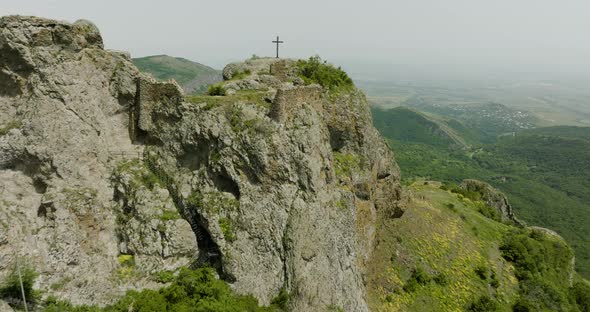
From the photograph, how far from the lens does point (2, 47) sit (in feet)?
64.2

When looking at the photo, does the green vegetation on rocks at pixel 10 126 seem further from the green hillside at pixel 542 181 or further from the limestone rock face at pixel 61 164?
the green hillside at pixel 542 181

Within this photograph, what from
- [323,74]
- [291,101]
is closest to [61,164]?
[291,101]

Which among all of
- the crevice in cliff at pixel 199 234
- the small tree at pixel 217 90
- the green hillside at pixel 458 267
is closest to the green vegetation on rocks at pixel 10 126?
the crevice in cliff at pixel 199 234

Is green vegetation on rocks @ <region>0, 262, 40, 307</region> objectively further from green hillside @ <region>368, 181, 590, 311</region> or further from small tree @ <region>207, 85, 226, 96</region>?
green hillside @ <region>368, 181, 590, 311</region>

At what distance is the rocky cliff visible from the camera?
18797 mm

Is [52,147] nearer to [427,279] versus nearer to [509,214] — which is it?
[427,279]

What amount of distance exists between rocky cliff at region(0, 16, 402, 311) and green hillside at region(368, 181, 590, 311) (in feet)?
15.0

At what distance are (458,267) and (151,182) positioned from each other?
26.3 meters

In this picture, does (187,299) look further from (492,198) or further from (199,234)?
(492,198)

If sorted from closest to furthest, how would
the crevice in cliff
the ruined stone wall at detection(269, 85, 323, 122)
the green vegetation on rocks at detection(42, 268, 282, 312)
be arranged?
the green vegetation on rocks at detection(42, 268, 282, 312) < the crevice in cliff < the ruined stone wall at detection(269, 85, 323, 122)

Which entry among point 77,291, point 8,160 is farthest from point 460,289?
point 8,160

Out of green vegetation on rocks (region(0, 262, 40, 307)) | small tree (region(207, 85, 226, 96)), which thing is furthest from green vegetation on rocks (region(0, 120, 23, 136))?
small tree (region(207, 85, 226, 96))

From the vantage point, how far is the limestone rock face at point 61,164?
17797 millimetres

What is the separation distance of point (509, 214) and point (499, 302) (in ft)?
107
